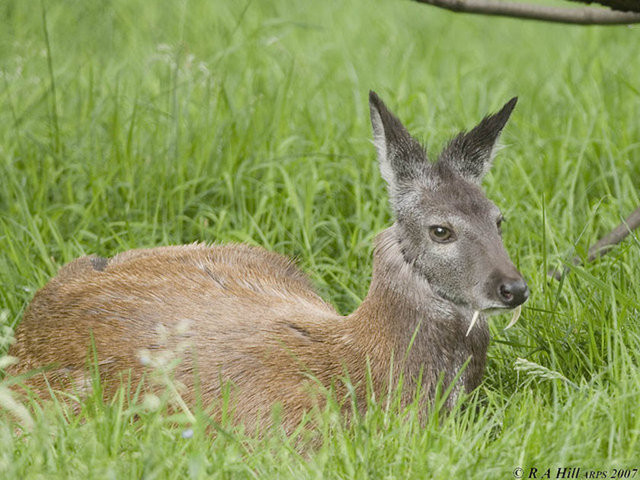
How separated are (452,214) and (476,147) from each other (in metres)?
0.37

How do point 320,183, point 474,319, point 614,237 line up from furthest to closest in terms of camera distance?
1. point 320,183
2. point 614,237
3. point 474,319

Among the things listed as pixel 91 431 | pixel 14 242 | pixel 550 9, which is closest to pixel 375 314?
pixel 91 431

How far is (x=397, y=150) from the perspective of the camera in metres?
3.70

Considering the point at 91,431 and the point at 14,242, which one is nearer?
the point at 91,431

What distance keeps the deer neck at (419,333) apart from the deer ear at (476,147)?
1.46 ft

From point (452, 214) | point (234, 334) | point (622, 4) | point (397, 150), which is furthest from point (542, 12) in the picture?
point (234, 334)

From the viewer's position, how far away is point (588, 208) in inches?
189

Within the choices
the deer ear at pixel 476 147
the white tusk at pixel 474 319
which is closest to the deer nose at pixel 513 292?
the white tusk at pixel 474 319

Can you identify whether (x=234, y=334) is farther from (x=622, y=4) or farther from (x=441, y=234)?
(x=622, y=4)

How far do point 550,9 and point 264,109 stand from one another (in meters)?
1.83

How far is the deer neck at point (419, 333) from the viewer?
3.50m

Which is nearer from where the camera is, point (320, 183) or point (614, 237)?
point (614, 237)

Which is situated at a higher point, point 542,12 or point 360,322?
point 542,12

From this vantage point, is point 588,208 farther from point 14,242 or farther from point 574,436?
point 14,242
